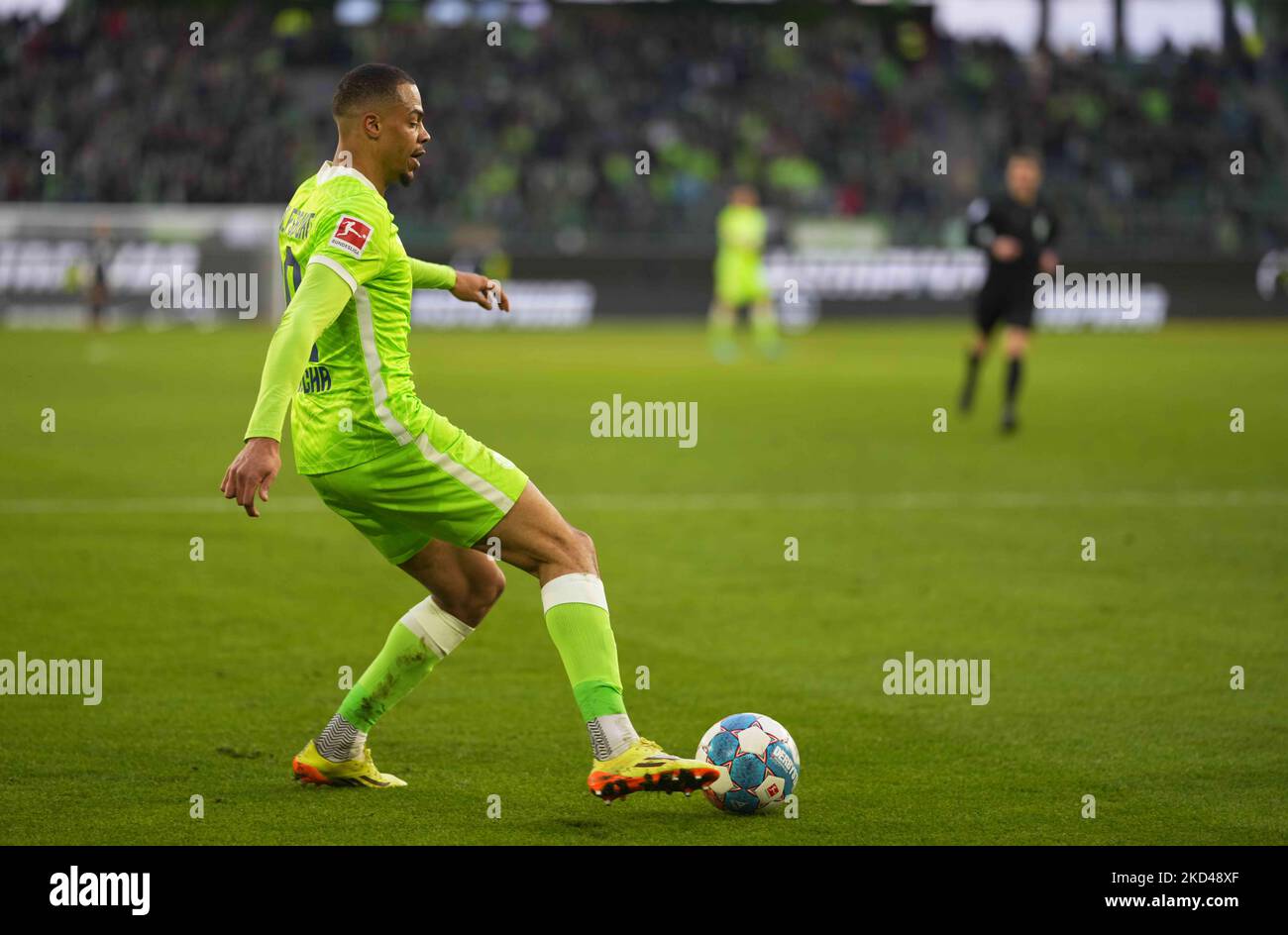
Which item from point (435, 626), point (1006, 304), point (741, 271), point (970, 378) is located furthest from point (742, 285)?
point (435, 626)

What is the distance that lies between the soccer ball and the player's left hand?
1611 mm

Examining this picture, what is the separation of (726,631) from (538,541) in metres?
3.08

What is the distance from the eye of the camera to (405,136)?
16.5ft

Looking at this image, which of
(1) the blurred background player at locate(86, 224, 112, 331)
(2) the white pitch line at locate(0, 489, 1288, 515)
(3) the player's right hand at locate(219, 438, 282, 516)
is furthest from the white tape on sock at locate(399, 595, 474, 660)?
(1) the blurred background player at locate(86, 224, 112, 331)

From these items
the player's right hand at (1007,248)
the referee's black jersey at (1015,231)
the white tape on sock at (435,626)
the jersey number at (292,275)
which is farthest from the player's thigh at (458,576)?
the referee's black jersey at (1015,231)

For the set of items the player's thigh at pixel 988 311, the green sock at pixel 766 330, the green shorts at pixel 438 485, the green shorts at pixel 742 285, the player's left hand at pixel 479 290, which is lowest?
the green shorts at pixel 438 485

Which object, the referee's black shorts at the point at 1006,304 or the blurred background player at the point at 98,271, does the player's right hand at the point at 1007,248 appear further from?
the blurred background player at the point at 98,271

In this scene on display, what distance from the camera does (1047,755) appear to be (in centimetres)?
586

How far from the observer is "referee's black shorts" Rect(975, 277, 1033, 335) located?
658 inches

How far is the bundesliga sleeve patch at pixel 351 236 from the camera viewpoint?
479cm

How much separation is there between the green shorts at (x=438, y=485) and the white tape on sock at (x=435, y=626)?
17.8 inches

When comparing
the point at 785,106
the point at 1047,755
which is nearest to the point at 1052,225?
the point at 1047,755

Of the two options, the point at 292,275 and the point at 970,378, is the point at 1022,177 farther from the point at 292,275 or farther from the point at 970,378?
the point at 292,275
